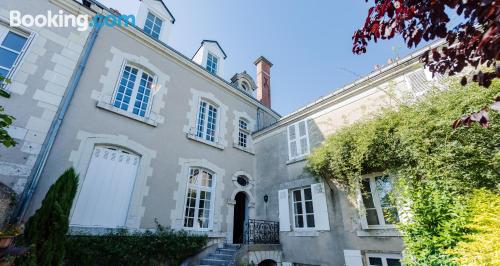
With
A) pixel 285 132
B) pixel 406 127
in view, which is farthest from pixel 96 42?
pixel 406 127

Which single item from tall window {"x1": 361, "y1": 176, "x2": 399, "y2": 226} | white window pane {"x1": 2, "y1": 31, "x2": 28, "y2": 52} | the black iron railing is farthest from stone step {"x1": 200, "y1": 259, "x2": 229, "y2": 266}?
white window pane {"x1": 2, "y1": 31, "x2": 28, "y2": 52}

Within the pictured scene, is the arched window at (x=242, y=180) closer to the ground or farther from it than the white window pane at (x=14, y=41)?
A: closer to the ground

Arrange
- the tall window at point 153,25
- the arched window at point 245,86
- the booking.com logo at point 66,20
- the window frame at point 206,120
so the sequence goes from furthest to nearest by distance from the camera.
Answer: the arched window at point 245,86 < the tall window at point 153,25 < the window frame at point 206,120 < the booking.com logo at point 66,20

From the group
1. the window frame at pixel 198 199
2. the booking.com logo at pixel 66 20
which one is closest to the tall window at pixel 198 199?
the window frame at pixel 198 199

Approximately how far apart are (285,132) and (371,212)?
3979 millimetres

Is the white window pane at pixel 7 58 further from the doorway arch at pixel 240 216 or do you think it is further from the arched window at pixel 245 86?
the arched window at pixel 245 86

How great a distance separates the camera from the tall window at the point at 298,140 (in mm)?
8055

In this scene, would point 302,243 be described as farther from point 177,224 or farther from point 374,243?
point 177,224

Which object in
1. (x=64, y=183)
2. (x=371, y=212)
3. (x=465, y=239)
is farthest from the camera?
(x=371, y=212)

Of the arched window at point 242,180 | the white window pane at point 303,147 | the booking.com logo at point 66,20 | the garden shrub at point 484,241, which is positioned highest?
the booking.com logo at point 66,20

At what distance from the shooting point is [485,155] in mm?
4043

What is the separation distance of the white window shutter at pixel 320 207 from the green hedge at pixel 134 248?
3.19 meters

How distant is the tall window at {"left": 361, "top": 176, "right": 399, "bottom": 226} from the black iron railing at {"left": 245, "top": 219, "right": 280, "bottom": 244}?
292 cm

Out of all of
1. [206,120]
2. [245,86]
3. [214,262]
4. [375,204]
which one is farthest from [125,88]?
[375,204]
